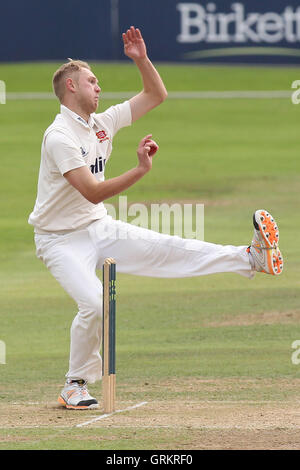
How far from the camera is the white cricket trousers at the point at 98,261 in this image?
313 inches

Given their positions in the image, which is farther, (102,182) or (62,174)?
(62,174)

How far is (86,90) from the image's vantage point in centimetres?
819

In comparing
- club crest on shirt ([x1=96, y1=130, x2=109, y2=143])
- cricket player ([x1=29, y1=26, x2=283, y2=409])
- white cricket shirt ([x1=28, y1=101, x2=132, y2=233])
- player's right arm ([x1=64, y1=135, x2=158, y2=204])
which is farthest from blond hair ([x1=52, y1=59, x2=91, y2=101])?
player's right arm ([x1=64, y1=135, x2=158, y2=204])

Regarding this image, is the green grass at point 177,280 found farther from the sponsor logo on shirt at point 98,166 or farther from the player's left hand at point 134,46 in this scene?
the player's left hand at point 134,46

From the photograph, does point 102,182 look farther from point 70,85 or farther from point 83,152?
point 70,85

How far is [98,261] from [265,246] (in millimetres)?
1260

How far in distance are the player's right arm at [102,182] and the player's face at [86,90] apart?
64 centimetres

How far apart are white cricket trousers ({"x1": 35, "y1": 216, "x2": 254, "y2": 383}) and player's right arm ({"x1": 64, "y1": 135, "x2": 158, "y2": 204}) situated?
531 millimetres

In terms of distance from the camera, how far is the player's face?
8180mm

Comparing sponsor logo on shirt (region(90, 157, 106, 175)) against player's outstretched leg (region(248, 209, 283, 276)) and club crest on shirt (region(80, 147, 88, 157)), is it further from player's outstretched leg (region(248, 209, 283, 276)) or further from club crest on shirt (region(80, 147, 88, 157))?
player's outstretched leg (region(248, 209, 283, 276))

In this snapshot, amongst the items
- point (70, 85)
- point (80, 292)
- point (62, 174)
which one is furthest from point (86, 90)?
point (80, 292)

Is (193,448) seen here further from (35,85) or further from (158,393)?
(35,85)

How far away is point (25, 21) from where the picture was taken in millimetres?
29422

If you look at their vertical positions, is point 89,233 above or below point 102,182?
below
